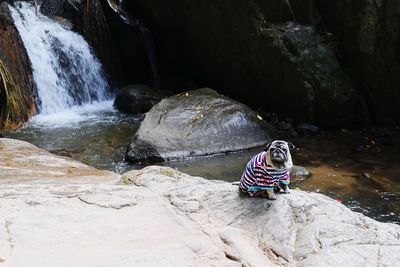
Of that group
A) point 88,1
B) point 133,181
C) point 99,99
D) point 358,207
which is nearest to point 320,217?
point 133,181

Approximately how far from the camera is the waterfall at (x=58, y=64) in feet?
38.5

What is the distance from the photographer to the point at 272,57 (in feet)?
35.0

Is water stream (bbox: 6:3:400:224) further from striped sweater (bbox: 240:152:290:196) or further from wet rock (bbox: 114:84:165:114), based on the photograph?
striped sweater (bbox: 240:152:290:196)

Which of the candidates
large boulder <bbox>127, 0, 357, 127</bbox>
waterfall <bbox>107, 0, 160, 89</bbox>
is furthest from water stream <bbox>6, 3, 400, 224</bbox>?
waterfall <bbox>107, 0, 160, 89</bbox>

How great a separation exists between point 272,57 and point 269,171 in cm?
700

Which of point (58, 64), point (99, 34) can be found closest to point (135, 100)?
point (58, 64)

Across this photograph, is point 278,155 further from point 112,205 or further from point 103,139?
point 103,139

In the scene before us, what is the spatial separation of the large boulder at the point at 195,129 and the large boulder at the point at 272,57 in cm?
120

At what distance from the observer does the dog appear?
12.8 ft

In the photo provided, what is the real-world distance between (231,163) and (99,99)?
17.7ft

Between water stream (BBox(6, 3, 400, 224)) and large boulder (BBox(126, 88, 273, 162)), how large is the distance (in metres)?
0.28

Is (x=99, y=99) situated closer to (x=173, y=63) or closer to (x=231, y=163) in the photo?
(x=173, y=63)

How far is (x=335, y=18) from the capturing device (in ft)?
35.5

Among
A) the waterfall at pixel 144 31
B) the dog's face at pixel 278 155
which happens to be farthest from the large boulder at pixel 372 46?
the dog's face at pixel 278 155
